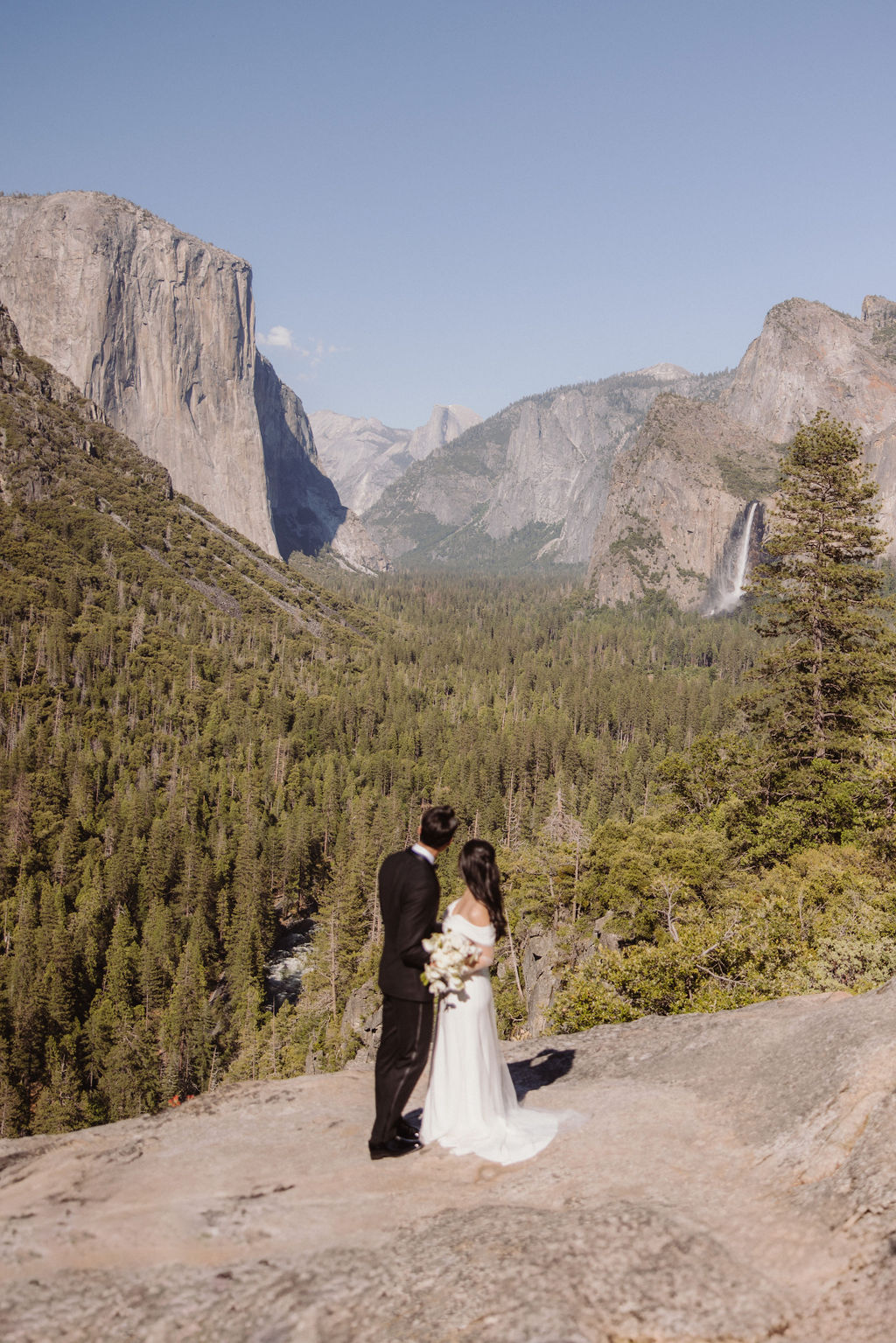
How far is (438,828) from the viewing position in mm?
7695

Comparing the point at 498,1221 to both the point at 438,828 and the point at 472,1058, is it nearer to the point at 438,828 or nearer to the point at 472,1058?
the point at 472,1058

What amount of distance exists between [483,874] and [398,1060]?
79.5 inches

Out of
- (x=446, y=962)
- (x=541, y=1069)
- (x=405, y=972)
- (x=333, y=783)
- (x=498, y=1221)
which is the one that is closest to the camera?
(x=498, y=1221)

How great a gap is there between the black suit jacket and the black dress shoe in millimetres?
1444

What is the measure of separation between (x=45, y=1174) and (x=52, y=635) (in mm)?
113733

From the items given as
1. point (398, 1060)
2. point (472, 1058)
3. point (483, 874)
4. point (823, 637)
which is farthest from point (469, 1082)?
point (823, 637)

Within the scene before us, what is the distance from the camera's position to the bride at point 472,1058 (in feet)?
25.8

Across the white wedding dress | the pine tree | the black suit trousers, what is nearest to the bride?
the white wedding dress

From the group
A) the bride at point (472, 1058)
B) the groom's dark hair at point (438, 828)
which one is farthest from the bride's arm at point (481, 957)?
the groom's dark hair at point (438, 828)

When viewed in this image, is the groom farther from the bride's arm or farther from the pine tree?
the pine tree

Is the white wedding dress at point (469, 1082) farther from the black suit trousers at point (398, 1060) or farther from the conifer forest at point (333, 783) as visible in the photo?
the conifer forest at point (333, 783)

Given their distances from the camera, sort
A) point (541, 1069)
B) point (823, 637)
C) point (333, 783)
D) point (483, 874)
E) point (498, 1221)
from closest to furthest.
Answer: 1. point (498, 1221)
2. point (483, 874)
3. point (541, 1069)
4. point (823, 637)
5. point (333, 783)

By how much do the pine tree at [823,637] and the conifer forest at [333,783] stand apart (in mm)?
115

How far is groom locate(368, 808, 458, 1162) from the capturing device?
7.69 metres
